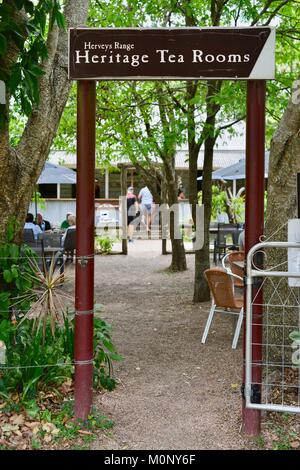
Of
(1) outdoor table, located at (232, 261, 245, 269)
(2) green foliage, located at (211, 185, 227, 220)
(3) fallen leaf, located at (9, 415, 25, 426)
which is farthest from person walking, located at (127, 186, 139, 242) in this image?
(3) fallen leaf, located at (9, 415, 25, 426)

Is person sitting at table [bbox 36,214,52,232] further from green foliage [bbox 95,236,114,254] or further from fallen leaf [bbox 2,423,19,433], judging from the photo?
fallen leaf [bbox 2,423,19,433]

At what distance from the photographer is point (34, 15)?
4684 millimetres

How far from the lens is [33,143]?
213 inches

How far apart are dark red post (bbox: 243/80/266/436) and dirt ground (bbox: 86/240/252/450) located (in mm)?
196

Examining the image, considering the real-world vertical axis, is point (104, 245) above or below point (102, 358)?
above

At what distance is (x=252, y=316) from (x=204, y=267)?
5.14m

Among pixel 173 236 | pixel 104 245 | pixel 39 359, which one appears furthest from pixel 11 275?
pixel 104 245

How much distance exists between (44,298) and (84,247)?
731 millimetres

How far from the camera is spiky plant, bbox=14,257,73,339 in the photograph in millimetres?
4773

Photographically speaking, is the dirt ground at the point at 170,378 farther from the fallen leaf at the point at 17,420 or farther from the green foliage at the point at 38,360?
the fallen leaf at the point at 17,420

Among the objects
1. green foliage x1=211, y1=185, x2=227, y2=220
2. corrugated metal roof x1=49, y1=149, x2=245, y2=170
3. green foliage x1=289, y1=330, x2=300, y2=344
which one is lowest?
green foliage x1=289, y1=330, x2=300, y2=344

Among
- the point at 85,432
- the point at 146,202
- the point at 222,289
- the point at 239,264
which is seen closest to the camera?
the point at 85,432

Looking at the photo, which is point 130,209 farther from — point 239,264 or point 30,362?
point 30,362

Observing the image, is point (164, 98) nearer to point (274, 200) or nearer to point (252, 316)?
point (274, 200)
